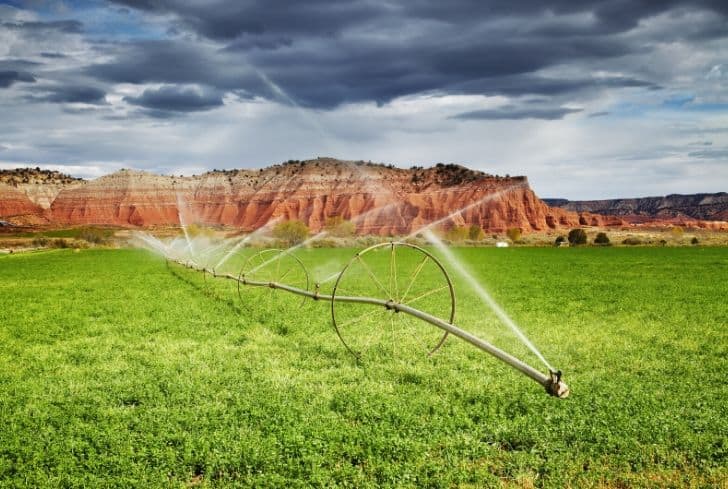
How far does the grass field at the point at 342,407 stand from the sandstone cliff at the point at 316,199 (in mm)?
107549

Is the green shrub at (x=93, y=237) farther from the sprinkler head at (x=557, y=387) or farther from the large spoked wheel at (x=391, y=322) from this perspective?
the sprinkler head at (x=557, y=387)

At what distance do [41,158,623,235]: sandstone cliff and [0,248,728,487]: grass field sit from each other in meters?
108

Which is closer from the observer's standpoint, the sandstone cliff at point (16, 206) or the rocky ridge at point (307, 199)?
the sandstone cliff at point (16, 206)

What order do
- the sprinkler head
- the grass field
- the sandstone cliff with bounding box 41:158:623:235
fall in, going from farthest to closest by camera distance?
the sandstone cliff with bounding box 41:158:623:235, the sprinkler head, the grass field

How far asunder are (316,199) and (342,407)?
412 ft

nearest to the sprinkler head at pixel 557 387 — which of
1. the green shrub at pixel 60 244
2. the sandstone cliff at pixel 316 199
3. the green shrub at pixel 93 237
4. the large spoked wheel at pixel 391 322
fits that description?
the large spoked wheel at pixel 391 322

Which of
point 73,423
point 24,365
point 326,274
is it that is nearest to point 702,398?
point 73,423

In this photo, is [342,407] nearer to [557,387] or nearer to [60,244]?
[557,387]

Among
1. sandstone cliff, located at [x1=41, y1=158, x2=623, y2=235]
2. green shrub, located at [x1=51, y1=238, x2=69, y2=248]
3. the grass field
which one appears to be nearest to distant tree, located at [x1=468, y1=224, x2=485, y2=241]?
sandstone cliff, located at [x1=41, y1=158, x2=623, y2=235]

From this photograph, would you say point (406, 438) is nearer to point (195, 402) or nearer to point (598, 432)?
point (598, 432)

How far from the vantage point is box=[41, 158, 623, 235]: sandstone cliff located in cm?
12475

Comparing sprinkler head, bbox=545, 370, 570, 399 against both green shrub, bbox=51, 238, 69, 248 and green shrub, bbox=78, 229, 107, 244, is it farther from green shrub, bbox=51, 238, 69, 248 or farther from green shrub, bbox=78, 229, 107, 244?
green shrub, bbox=78, 229, 107, 244

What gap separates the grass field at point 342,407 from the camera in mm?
4863

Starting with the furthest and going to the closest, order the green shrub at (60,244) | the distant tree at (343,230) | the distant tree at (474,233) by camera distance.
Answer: the distant tree at (474,233) < the distant tree at (343,230) < the green shrub at (60,244)
